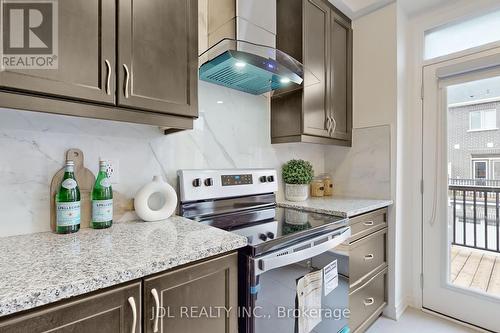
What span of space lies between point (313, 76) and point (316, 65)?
4.7 inches

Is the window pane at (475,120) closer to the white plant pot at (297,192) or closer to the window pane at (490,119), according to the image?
the window pane at (490,119)

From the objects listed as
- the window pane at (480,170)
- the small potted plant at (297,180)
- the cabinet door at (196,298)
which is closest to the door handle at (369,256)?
the small potted plant at (297,180)

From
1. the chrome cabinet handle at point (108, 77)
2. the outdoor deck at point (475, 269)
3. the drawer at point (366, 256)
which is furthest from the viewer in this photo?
the outdoor deck at point (475, 269)

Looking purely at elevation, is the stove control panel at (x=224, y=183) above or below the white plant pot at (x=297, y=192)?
above

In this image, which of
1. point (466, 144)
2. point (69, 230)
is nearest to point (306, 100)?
point (466, 144)

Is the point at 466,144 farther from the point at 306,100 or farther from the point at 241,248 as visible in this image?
the point at 241,248

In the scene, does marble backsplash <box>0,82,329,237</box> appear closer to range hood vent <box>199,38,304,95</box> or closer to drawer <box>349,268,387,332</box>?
range hood vent <box>199,38,304,95</box>

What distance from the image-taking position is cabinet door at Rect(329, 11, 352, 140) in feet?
7.00

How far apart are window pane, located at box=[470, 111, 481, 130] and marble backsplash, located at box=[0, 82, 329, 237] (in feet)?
4.86

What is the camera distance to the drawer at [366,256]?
65.5 inches

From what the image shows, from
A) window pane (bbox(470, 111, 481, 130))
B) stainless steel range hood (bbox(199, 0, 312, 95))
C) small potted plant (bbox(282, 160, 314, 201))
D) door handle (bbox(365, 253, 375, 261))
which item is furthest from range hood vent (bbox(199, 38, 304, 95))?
window pane (bbox(470, 111, 481, 130))

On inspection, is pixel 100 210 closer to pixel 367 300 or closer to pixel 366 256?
pixel 366 256

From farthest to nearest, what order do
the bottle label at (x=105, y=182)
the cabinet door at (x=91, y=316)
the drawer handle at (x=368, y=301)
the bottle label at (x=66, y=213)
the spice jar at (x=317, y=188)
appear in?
the spice jar at (x=317, y=188)
the drawer handle at (x=368, y=301)
the bottle label at (x=105, y=182)
the bottle label at (x=66, y=213)
the cabinet door at (x=91, y=316)

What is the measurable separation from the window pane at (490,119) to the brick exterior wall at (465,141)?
22 millimetres
